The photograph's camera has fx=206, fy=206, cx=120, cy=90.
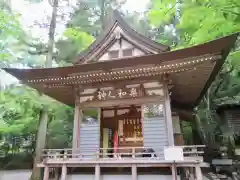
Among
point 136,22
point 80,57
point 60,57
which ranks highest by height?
point 136,22

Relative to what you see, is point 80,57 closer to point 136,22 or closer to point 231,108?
point 231,108

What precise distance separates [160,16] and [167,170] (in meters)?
5.28

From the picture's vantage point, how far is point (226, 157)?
1128cm

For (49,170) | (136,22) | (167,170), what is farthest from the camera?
(136,22)

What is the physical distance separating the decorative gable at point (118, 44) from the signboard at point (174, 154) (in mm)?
4482

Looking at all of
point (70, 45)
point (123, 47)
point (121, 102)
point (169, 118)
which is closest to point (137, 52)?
point (123, 47)

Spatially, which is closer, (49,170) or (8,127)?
(49,170)

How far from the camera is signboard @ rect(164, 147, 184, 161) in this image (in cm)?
570

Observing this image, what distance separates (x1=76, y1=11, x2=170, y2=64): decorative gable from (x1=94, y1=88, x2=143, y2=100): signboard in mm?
1744

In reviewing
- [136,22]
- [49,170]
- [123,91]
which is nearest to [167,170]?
[123,91]

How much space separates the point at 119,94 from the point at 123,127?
109 inches

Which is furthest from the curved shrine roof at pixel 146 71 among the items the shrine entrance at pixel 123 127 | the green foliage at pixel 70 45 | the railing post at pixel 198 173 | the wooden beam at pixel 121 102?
the green foliage at pixel 70 45

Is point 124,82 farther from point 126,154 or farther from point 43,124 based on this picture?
point 43,124

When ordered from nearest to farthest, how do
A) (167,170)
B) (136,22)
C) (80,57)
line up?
(167,170), (80,57), (136,22)
